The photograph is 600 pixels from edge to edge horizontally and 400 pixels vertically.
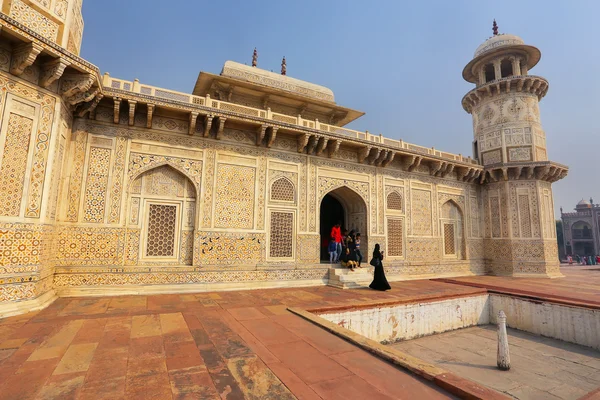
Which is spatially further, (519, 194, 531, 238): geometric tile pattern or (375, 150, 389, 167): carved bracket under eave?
(519, 194, 531, 238): geometric tile pattern

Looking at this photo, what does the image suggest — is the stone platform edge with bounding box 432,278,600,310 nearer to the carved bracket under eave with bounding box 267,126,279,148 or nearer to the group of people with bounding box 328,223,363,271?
the group of people with bounding box 328,223,363,271

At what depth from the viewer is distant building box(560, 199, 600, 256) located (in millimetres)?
38312

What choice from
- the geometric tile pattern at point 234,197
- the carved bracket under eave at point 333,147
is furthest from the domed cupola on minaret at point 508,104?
the geometric tile pattern at point 234,197

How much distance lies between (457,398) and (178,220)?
712 cm

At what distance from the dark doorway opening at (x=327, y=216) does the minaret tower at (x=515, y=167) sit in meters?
6.96

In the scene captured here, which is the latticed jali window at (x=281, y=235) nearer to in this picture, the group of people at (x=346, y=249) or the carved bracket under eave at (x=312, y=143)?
the group of people at (x=346, y=249)

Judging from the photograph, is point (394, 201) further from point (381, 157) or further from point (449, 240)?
point (449, 240)

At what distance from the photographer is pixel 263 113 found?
9469mm

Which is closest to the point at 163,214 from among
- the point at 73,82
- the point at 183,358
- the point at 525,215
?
the point at 73,82

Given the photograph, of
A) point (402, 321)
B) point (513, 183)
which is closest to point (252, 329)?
point (402, 321)

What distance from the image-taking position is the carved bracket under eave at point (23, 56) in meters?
5.25

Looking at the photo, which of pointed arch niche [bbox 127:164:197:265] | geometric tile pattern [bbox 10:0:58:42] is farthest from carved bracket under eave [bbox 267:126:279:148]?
geometric tile pattern [bbox 10:0:58:42]

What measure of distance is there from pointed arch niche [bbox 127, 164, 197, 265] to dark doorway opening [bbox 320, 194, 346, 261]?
19.3 feet

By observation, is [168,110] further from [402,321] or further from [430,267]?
[430,267]
